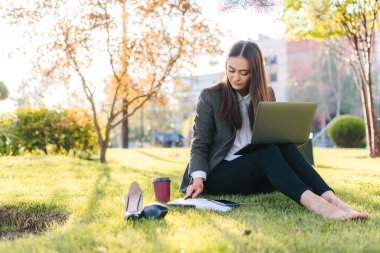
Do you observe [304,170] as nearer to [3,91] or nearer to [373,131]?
[3,91]

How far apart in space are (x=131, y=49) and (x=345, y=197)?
4.94m

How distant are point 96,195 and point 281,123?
1678 mm

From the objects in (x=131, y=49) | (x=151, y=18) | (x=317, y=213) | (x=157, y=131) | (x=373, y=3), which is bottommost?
(x=157, y=131)

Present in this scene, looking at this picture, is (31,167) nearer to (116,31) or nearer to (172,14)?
(116,31)

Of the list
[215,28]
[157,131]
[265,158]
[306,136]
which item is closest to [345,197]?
[306,136]

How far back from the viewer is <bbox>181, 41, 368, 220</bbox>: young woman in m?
3.06

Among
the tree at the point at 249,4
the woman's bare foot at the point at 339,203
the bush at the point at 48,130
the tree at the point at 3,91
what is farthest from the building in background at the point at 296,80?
the woman's bare foot at the point at 339,203

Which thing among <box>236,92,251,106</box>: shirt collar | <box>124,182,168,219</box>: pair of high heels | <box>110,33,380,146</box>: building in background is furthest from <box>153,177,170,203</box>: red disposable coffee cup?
<box>110,33,380,146</box>: building in background

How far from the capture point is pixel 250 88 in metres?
3.31

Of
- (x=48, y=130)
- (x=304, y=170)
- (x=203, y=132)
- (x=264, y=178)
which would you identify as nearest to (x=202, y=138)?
(x=203, y=132)

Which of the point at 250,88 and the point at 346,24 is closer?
the point at 250,88

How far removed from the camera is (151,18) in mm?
7551

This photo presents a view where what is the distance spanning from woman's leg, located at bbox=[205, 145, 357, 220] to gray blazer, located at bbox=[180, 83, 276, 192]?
10 cm

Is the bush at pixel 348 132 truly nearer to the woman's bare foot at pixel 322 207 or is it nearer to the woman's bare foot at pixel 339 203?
the woman's bare foot at pixel 339 203
